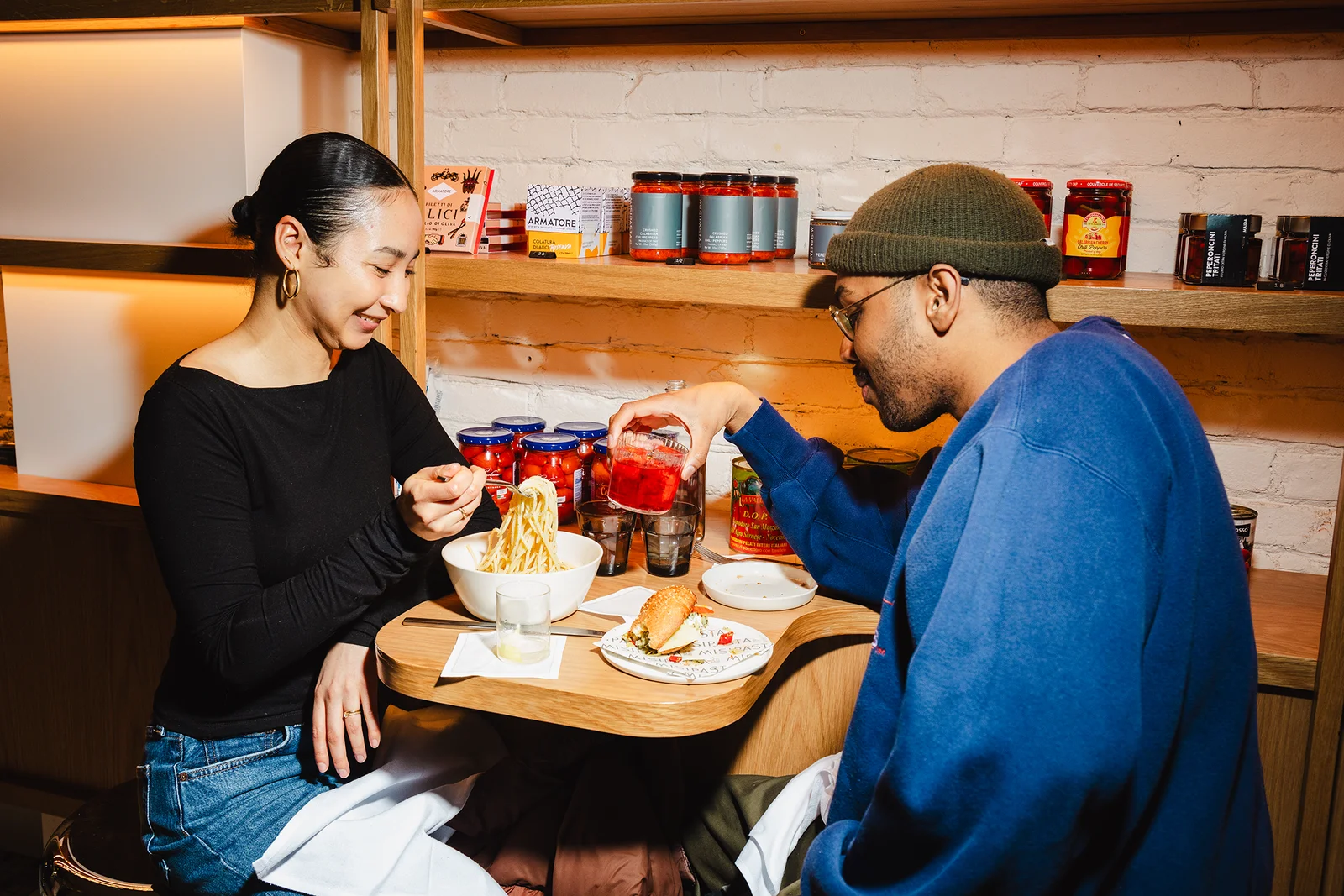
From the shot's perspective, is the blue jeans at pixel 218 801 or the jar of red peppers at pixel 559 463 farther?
the jar of red peppers at pixel 559 463

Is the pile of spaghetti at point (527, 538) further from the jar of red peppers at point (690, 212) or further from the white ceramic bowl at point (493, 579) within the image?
the jar of red peppers at point (690, 212)

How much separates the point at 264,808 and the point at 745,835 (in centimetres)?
78

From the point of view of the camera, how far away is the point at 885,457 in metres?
1.95

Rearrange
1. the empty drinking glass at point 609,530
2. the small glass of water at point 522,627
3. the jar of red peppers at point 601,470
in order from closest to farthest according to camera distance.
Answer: the small glass of water at point 522,627 → the empty drinking glass at point 609,530 → the jar of red peppers at point 601,470

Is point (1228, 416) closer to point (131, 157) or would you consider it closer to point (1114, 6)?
point (1114, 6)

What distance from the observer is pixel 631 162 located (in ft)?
7.25

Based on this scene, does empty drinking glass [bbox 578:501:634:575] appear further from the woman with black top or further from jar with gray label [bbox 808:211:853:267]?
jar with gray label [bbox 808:211:853:267]

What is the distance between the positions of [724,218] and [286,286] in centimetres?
71

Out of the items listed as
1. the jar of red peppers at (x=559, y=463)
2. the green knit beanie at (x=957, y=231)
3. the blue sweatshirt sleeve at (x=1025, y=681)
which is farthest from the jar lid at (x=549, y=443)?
the blue sweatshirt sleeve at (x=1025, y=681)

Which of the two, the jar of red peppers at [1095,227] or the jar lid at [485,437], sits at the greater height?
the jar of red peppers at [1095,227]

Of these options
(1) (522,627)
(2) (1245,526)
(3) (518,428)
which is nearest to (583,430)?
(3) (518,428)

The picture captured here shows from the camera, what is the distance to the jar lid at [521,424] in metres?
2.09

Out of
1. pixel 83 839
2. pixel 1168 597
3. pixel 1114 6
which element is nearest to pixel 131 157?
pixel 83 839

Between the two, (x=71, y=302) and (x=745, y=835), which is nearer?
(x=745, y=835)
